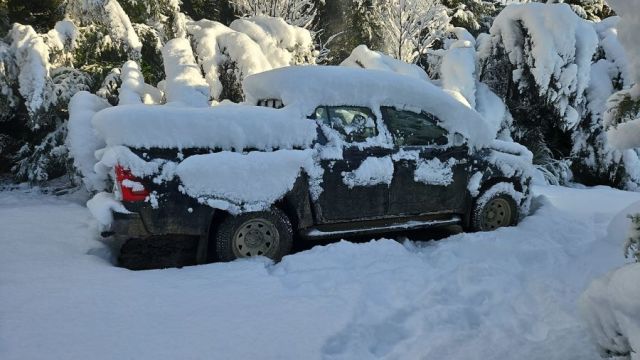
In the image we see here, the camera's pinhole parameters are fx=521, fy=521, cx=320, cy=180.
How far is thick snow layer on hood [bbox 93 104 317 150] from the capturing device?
426cm

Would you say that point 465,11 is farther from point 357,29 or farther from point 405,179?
point 405,179

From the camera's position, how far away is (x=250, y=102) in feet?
19.7

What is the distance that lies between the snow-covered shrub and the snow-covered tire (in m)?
4.62

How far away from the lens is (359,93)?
519 centimetres

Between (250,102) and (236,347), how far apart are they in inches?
138

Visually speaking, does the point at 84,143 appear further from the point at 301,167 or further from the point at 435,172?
the point at 435,172

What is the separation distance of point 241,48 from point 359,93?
4106 millimetres

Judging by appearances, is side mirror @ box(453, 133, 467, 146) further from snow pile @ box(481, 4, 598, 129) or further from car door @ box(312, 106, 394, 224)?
snow pile @ box(481, 4, 598, 129)

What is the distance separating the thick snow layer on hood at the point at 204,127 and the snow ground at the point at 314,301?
1039mm

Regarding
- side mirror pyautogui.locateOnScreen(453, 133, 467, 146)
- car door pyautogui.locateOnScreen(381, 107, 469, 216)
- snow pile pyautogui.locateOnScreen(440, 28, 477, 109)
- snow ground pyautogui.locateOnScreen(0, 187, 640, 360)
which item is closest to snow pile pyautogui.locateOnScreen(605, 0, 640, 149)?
snow ground pyautogui.locateOnScreen(0, 187, 640, 360)

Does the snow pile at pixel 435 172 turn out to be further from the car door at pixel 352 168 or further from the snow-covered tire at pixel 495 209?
the snow-covered tire at pixel 495 209

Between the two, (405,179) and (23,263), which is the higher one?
(405,179)

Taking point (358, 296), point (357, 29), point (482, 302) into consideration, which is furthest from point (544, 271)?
point (357, 29)

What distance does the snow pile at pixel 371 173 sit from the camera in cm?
499
